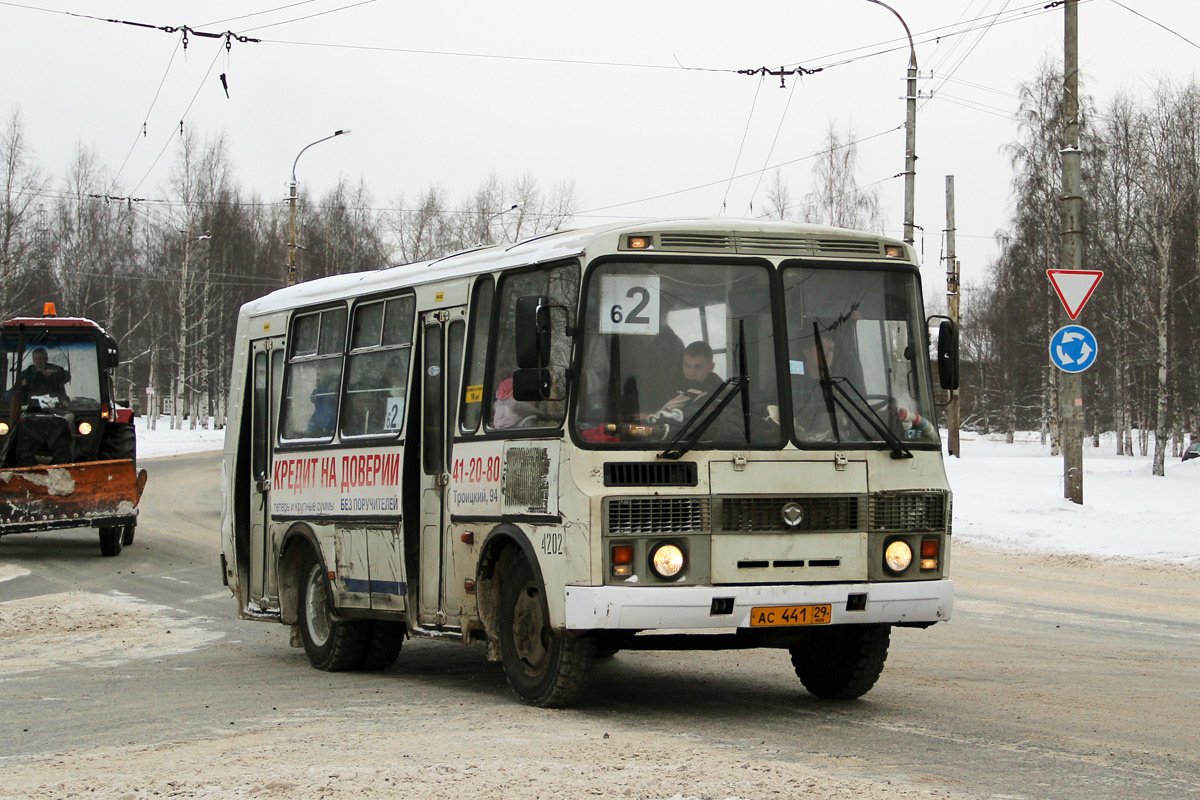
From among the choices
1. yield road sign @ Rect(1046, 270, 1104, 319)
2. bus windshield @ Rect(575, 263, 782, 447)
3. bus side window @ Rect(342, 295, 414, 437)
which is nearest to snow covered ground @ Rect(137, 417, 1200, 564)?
yield road sign @ Rect(1046, 270, 1104, 319)

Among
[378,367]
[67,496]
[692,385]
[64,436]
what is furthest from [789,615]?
[64,436]

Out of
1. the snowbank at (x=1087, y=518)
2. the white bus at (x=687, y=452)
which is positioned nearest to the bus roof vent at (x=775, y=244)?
the white bus at (x=687, y=452)

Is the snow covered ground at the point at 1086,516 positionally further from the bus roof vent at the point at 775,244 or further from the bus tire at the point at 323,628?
the bus roof vent at the point at 775,244

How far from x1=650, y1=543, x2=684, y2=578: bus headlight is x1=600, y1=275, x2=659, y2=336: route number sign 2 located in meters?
1.14

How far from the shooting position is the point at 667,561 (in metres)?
7.53

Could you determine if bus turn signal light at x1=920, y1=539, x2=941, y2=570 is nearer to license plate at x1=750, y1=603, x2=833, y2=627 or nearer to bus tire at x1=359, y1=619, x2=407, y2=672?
license plate at x1=750, y1=603, x2=833, y2=627

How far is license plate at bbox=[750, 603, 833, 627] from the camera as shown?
300 inches

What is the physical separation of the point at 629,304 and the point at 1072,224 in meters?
15.3

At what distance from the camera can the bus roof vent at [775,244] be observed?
810cm

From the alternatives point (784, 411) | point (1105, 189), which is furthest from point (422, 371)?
point (1105, 189)

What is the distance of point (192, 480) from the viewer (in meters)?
34.9

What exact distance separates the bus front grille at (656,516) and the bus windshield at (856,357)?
0.73 meters

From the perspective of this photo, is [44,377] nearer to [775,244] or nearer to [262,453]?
[262,453]

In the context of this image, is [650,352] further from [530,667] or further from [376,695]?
[376,695]
